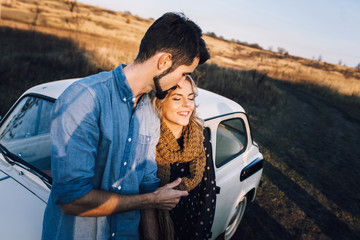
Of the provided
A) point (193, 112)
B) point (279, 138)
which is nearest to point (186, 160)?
point (193, 112)

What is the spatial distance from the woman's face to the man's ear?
0.49 m

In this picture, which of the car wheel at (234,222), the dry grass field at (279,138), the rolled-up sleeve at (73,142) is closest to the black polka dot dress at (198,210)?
the rolled-up sleeve at (73,142)

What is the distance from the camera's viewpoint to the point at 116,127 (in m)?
1.14

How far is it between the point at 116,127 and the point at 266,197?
4.03 m

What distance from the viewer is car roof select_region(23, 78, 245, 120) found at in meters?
1.97

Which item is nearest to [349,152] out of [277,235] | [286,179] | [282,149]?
[282,149]

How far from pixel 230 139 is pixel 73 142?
255 centimetres

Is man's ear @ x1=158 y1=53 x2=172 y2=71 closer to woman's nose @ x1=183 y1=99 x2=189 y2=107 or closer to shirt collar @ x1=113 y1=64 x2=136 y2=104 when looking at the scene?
shirt collar @ x1=113 y1=64 x2=136 y2=104

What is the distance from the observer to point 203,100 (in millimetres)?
2439

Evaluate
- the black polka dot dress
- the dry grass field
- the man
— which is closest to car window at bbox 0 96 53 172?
the man

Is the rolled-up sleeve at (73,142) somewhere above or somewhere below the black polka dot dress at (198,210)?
above

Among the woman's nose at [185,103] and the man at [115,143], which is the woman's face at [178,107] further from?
the man at [115,143]

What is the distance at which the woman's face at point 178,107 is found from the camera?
1.79m

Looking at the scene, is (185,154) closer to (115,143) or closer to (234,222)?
(115,143)
